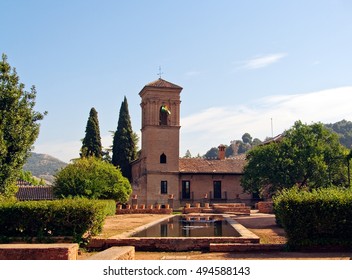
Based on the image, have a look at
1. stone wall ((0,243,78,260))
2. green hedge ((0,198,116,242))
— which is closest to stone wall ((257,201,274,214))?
green hedge ((0,198,116,242))

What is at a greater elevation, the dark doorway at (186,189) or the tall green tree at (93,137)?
the tall green tree at (93,137)

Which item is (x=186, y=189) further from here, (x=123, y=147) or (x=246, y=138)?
(x=246, y=138)

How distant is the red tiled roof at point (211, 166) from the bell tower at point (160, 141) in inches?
66.0

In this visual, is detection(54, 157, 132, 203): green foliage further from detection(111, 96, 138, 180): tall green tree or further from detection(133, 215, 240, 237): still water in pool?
detection(111, 96, 138, 180): tall green tree

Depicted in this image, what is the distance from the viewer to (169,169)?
41156mm

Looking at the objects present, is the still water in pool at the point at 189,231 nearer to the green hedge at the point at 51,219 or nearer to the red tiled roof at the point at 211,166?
the green hedge at the point at 51,219

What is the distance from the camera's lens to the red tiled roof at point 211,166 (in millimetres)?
42500

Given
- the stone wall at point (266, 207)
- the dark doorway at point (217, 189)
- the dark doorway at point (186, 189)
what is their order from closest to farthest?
the stone wall at point (266, 207)
the dark doorway at point (186, 189)
the dark doorway at point (217, 189)

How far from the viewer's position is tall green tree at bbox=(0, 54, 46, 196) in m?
16.9

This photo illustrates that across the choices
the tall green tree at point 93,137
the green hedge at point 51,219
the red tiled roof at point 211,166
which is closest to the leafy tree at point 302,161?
the red tiled roof at point 211,166

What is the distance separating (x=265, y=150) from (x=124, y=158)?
68.6ft

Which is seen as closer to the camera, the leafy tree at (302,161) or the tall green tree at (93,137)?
the leafy tree at (302,161)

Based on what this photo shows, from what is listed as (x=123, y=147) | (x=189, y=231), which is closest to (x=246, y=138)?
(x=123, y=147)

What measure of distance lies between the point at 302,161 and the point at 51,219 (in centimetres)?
1877
